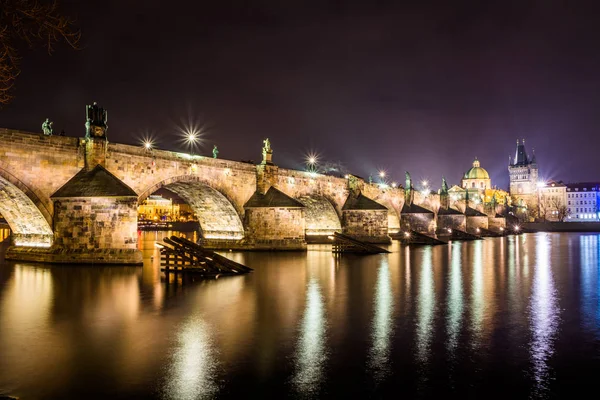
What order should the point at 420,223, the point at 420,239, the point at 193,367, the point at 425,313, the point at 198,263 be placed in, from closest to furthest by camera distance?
the point at 193,367 → the point at 425,313 → the point at 198,263 → the point at 420,239 → the point at 420,223

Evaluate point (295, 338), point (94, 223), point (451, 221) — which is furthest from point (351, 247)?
point (451, 221)

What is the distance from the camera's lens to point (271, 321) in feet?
36.4

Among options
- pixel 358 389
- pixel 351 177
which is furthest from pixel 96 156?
pixel 351 177

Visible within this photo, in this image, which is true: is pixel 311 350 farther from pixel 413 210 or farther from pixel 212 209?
pixel 413 210

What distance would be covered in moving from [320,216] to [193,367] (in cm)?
4067

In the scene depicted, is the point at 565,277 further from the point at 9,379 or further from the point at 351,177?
the point at 351,177

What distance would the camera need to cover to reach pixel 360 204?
146ft

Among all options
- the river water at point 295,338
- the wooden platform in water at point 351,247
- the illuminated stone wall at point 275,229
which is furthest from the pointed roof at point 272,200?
the river water at point 295,338

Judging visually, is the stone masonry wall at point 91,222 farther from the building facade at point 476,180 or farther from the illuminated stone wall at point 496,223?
the building facade at point 476,180

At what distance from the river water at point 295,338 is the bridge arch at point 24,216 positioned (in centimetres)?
439

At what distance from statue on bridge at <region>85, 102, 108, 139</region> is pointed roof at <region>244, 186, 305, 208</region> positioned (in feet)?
38.0

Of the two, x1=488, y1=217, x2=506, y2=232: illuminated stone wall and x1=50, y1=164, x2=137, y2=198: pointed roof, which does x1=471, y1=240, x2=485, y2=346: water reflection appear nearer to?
x1=50, y1=164, x2=137, y2=198: pointed roof

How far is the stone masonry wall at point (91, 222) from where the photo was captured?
851 inches

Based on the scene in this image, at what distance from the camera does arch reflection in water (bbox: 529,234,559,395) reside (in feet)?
24.4
